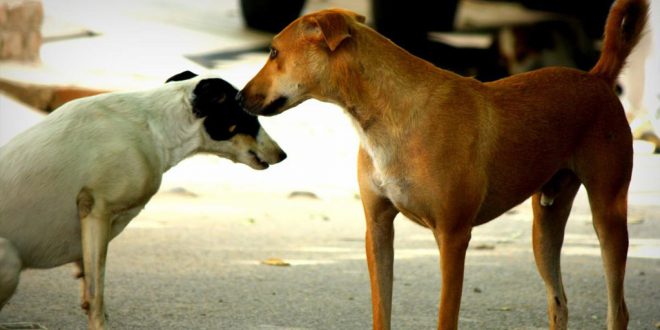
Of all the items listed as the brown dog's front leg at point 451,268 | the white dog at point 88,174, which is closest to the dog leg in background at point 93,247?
the white dog at point 88,174

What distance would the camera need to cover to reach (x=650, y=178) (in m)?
12.6

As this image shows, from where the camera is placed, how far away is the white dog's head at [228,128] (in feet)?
18.6

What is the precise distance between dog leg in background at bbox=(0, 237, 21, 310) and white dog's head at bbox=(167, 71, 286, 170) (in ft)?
3.90

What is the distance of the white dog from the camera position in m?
5.17

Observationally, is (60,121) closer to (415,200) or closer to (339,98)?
(339,98)

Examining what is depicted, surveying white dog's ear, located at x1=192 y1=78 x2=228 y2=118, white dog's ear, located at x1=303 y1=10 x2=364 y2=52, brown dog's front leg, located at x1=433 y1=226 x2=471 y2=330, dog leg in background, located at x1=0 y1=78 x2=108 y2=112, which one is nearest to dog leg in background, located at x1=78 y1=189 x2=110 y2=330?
white dog's ear, located at x1=192 y1=78 x2=228 y2=118

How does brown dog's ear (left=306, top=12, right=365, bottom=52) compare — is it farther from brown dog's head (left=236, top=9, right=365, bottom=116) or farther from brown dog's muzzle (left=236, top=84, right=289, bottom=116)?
brown dog's muzzle (left=236, top=84, right=289, bottom=116)

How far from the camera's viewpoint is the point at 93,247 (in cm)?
521

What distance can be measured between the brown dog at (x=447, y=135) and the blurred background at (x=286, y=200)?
0.71 meters

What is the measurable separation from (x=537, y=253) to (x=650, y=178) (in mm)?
7302

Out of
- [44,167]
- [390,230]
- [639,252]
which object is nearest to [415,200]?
[390,230]

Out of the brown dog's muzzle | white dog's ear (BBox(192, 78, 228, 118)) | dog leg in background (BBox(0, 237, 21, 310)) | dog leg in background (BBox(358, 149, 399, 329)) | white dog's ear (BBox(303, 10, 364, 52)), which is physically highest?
white dog's ear (BBox(303, 10, 364, 52))

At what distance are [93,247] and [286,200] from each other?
251 inches

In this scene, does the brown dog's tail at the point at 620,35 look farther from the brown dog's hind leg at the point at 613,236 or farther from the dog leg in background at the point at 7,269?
the dog leg in background at the point at 7,269
